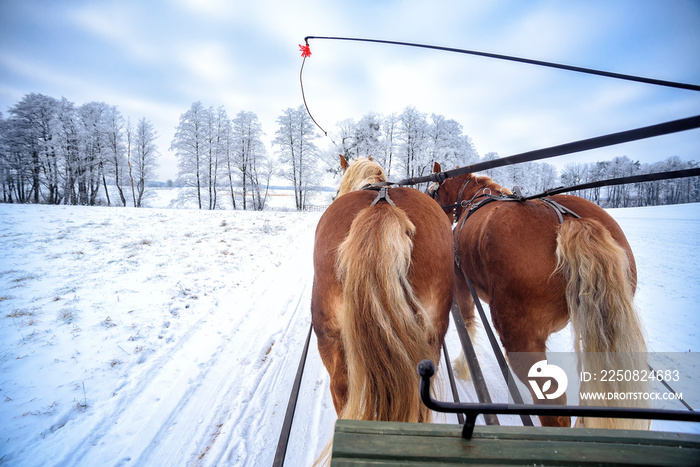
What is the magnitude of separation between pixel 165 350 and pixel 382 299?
323cm

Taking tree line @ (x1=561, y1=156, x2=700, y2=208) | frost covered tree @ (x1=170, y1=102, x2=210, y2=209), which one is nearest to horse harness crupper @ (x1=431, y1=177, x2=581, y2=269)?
frost covered tree @ (x1=170, y1=102, x2=210, y2=209)

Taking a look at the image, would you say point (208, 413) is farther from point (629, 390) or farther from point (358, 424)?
point (629, 390)

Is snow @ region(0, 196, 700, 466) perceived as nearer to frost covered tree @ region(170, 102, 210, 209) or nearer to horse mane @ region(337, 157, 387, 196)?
horse mane @ region(337, 157, 387, 196)

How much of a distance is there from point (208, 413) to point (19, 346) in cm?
279

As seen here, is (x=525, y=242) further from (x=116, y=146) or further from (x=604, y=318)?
(x=116, y=146)

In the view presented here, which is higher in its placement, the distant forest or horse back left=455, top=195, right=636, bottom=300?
the distant forest

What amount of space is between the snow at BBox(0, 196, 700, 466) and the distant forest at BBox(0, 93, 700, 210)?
15.1 m

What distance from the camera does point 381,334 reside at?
4.09 ft

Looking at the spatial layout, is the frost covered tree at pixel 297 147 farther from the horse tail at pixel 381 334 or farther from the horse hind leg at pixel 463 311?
the horse tail at pixel 381 334

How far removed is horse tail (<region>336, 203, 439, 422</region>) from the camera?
4.07 ft

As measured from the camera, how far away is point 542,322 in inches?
69.1

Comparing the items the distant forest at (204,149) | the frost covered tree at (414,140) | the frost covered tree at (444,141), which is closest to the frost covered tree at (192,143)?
the distant forest at (204,149)

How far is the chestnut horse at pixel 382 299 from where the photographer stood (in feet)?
4.09

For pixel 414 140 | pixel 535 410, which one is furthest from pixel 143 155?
pixel 535 410
